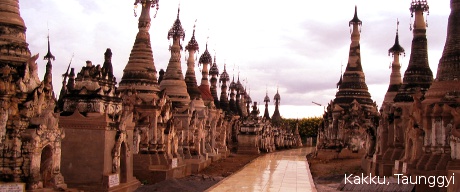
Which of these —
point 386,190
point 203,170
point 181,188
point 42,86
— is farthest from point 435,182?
point 203,170

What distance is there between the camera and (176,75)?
29.7 m

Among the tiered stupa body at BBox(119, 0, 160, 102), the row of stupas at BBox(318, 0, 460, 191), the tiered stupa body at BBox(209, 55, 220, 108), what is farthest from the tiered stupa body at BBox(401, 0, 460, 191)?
the tiered stupa body at BBox(209, 55, 220, 108)

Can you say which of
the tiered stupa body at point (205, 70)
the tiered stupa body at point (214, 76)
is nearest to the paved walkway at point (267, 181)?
the tiered stupa body at point (205, 70)

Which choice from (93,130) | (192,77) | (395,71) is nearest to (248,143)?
(192,77)

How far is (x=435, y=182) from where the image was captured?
15.0 m

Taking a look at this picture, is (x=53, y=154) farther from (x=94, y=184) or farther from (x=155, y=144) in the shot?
(x=155, y=144)

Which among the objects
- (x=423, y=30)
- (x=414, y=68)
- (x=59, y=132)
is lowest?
(x=59, y=132)

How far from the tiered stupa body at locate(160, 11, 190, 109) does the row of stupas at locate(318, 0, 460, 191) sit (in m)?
9.34

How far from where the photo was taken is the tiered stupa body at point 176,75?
2891cm

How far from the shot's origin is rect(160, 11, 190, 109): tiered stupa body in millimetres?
28906

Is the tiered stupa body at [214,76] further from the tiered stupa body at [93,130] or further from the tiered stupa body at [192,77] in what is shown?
the tiered stupa body at [93,130]

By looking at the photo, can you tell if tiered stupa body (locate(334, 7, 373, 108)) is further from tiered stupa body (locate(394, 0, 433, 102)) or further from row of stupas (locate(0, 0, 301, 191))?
row of stupas (locate(0, 0, 301, 191))

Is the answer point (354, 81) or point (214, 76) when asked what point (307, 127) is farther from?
point (354, 81)

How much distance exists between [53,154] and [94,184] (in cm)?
204
